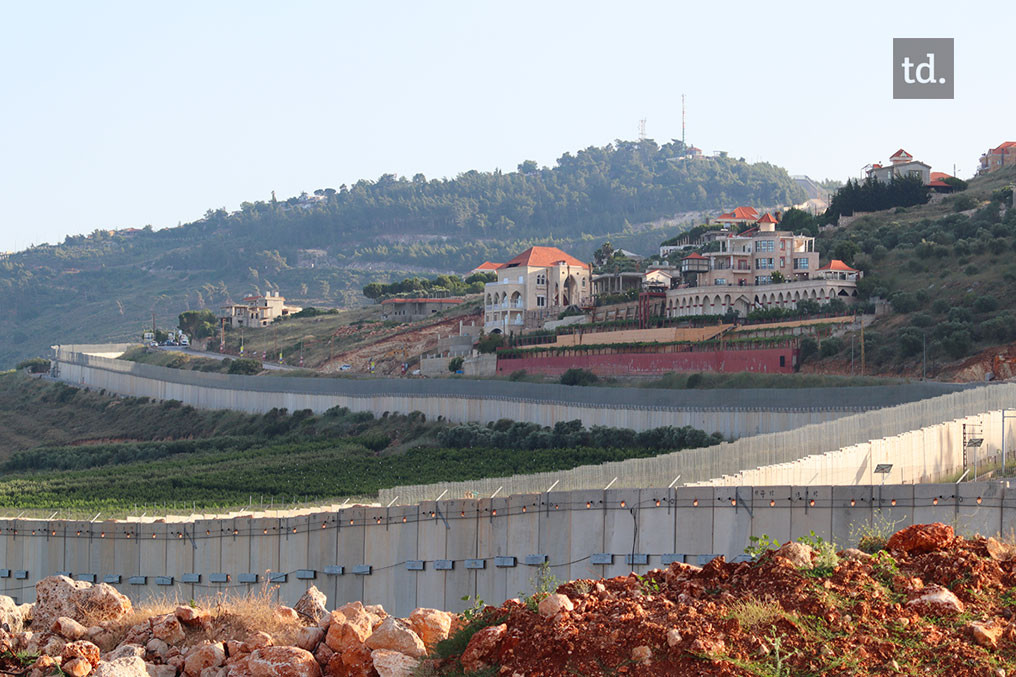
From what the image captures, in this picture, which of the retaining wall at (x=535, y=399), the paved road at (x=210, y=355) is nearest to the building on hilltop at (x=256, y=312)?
the paved road at (x=210, y=355)

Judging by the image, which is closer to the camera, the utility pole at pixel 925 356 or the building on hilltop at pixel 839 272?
the utility pole at pixel 925 356

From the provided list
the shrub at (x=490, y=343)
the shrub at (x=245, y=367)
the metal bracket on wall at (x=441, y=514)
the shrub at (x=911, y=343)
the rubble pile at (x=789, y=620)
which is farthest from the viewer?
the shrub at (x=245, y=367)

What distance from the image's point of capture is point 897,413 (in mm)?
41656

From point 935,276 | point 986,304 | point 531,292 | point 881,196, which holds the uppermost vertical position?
point 881,196

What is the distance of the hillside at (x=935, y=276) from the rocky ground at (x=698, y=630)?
6715 cm

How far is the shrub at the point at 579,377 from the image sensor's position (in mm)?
92250

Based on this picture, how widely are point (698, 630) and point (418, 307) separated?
131009 mm

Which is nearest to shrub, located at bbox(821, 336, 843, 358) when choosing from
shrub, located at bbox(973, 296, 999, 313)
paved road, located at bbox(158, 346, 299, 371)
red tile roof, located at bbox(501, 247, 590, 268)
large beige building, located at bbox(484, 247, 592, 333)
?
shrub, located at bbox(973, 296, 999, 313)

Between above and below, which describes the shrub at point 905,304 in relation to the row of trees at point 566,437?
above

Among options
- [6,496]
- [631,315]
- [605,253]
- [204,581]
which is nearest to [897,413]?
[204,581]

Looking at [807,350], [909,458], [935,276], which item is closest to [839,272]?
[935,276]

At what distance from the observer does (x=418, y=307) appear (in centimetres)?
14425

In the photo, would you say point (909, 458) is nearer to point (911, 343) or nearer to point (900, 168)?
point (911, 343)

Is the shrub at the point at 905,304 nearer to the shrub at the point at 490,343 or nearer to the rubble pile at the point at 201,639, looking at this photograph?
the shrub at the point at 490,343
